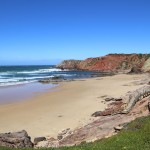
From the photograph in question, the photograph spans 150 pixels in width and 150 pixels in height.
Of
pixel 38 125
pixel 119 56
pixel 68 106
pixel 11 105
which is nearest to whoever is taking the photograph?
pixel 38 125

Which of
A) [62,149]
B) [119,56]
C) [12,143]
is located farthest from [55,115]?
[119,56]

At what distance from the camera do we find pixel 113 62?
461ft

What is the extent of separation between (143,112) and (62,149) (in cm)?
900

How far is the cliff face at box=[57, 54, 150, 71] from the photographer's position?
13312cm

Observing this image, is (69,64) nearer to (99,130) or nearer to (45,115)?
(45,115)

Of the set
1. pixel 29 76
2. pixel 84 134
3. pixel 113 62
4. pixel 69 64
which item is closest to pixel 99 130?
pixel 84 134

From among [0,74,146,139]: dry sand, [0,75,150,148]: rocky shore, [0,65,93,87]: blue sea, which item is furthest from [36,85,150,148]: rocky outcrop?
[0,65,93,87]: blue sea

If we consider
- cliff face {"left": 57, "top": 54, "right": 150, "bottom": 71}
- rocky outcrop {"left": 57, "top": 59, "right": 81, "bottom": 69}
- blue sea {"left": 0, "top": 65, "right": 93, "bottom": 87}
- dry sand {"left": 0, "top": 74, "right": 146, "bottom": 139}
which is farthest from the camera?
rocky outcrop {"left": 57, "top": 59, "right": 81, "bottom": 69}

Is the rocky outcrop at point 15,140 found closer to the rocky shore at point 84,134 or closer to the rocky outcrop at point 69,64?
the rocky shore at point 84,134

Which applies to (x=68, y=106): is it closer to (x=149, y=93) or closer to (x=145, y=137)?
(x=149, y=93)

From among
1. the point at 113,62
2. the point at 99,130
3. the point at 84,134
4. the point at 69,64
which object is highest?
the point at 113,62

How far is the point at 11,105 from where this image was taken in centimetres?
3703

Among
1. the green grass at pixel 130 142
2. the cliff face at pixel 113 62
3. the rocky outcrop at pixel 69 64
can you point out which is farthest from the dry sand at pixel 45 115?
the rocky outcrop at pixel 69 64

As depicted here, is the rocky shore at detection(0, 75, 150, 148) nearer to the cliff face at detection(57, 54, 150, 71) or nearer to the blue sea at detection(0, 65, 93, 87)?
the blue sea at detection(0, 65, 93, 87)
